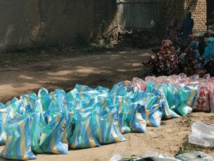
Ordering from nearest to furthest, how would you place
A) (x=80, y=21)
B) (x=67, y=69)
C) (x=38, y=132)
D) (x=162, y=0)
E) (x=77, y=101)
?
(x=38, y=132) < (x=77, y=101) < (x=67, y=69) < (x=80, y=21) < (x=162, y=0)

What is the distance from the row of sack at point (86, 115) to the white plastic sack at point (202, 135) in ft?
1.92

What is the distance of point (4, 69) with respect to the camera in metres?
9.72

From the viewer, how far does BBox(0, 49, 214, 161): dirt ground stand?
4328mm

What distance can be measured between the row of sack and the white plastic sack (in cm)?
58

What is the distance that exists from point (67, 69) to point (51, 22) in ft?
11.9

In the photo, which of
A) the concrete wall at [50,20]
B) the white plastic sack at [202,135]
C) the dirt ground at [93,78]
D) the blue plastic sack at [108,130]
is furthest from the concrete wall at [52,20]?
the white plastic sack at [202,135]

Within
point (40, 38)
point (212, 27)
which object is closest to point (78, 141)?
point (212, 27)

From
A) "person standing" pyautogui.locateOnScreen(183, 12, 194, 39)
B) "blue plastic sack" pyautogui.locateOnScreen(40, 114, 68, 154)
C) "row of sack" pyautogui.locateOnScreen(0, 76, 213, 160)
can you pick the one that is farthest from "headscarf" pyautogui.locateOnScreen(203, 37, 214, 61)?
"blue plastic sack" pyautogui.locateOnScreen(40, 114, 68, 154)

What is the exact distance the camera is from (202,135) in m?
4.59

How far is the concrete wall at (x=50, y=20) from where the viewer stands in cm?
1195

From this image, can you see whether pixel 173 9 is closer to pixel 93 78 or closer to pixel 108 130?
pixel 93 78

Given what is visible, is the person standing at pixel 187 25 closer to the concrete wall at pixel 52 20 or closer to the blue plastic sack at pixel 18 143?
the concrete wall at pixel 52 20

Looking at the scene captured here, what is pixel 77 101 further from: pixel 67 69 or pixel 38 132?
pixel 67 69

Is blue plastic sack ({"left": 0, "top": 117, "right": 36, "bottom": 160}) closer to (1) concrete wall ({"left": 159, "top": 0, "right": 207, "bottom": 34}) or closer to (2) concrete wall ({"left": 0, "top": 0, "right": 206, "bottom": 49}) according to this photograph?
(2) concrete wall ({"left": 0, "top": 0, "right": 206, "bottom": 49})
